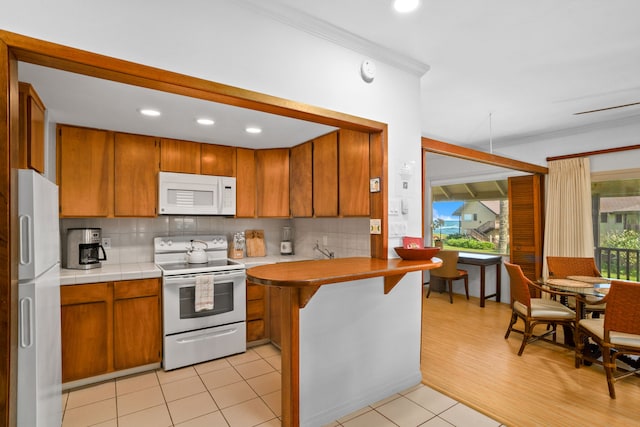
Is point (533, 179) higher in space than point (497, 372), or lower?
higher

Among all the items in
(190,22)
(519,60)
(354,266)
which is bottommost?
(354,266)

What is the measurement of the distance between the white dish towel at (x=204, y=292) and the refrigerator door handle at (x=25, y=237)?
183cm

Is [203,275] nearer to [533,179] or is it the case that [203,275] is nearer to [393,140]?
[393,140]

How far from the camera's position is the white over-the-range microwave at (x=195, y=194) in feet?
11.3

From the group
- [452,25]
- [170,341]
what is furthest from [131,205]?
[452,25]

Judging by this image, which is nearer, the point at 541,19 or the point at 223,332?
the point at 541,19

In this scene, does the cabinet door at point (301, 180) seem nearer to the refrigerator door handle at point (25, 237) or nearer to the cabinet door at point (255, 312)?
the cabinet door at point (255, 312)

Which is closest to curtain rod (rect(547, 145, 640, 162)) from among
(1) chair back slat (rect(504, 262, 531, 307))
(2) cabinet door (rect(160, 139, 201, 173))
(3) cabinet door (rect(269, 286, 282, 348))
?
(1) chair back slat (rect(504, 262, 531, 307))

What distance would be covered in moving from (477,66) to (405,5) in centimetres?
107

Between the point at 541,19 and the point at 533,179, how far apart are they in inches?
127

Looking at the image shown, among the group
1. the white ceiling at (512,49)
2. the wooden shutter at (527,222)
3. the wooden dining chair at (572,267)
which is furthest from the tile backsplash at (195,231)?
the wooden shutter at (527,222)

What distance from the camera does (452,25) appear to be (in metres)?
2.08

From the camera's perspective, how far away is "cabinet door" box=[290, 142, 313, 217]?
3.68 m

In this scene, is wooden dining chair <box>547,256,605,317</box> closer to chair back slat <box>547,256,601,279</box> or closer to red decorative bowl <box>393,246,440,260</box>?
chair back slat <box>547,256,601,279</box>
